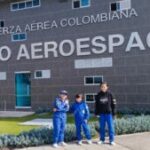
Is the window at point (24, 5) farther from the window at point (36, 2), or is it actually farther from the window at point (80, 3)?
the window at point (80, 3)

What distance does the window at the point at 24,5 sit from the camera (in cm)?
2800

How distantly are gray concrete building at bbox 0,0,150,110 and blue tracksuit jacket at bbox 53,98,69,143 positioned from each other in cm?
1104

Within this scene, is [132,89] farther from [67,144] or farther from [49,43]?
[67,144]

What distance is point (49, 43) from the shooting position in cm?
2702

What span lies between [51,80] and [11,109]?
342 cm

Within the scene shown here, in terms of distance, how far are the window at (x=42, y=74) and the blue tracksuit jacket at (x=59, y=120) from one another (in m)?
13.7

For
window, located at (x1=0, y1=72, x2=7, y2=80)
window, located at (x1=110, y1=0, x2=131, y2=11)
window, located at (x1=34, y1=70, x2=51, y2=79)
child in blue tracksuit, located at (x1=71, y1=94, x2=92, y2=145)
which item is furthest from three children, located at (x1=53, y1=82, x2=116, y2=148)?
window, located at (x1=0, y1=72, x2=7, y2=80)

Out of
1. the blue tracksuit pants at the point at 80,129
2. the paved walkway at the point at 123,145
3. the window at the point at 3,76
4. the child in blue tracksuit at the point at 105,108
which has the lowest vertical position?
the paved walkway at the point at 123,145

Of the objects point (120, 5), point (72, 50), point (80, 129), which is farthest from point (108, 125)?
point (72, 50)

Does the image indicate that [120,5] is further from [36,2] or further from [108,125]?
[108,125]

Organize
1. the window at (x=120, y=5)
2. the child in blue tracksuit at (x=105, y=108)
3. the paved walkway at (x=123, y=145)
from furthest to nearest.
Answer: the window at (x=120, y=5) → the child in blue tracksuit at (x=105, y=108) → the paved walkway at (x=123, y=145)

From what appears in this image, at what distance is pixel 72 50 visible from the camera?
2611cm

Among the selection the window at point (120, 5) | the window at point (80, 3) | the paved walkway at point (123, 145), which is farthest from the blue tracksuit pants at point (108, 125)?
the window at point (80, 3)

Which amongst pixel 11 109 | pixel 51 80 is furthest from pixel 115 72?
pixel 11 109
